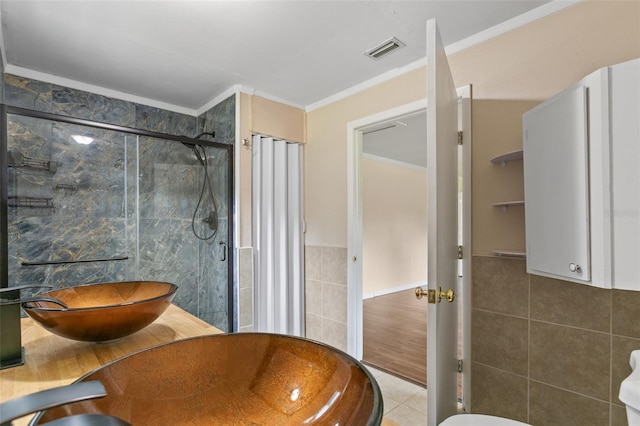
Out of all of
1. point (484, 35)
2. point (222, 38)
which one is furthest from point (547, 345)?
point (222, 38)

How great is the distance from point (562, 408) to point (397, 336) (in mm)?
1824

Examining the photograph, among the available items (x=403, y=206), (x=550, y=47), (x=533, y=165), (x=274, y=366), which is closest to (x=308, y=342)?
(x=274, y=366)

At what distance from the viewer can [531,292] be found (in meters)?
1.63

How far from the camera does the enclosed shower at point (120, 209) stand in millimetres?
2133

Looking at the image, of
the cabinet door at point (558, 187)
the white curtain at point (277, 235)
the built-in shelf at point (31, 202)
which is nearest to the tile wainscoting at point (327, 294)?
the white curtain at point (277, 235)

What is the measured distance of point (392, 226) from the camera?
5277 millimetres

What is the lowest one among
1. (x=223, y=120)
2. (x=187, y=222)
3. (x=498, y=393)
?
(x=498, y=393)

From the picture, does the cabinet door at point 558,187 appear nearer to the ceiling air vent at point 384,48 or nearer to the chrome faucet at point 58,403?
the ceiling air vent at point 384,48

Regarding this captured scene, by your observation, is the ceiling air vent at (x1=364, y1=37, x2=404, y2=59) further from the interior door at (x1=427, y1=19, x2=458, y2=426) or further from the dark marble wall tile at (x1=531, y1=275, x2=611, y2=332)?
the dark marble wall tile at (x1=531, y1=275, x2=611, y2=332)

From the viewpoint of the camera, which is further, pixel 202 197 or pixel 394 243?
pixel 394 243

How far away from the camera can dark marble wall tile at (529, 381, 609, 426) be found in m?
1.43

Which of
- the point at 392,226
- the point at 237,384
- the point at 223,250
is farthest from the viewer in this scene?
the point at 392,226

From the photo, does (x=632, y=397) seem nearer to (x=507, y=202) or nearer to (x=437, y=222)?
(x=437, y=222)

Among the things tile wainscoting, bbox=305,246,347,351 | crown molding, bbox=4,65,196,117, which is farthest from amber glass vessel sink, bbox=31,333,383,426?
crown molding, bbox=4,65,196,117
